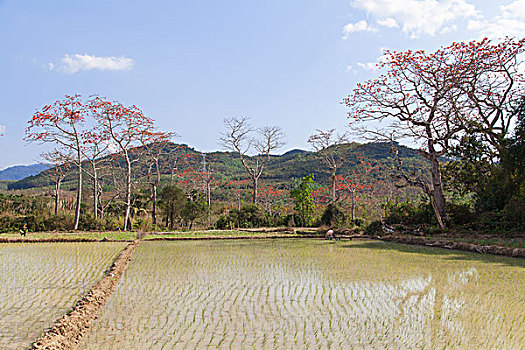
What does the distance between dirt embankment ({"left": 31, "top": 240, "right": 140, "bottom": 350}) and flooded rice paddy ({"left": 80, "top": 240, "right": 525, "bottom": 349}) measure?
0.14 meters

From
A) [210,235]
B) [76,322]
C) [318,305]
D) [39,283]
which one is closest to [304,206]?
[210,235]

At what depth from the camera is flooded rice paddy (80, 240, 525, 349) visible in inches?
169

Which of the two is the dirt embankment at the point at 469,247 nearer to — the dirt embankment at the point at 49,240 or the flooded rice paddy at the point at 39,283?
the flooded rice paddy at the point at 39,283

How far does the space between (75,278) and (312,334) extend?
5.79m

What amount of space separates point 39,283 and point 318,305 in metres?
5.50

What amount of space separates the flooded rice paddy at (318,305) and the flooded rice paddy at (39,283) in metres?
0.71

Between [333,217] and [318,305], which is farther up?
[333,217]

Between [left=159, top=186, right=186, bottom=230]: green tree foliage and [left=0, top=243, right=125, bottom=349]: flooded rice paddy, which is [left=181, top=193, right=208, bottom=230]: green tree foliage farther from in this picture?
[left=0, top=243, right=125, bottom=349]: flooded rice paddy

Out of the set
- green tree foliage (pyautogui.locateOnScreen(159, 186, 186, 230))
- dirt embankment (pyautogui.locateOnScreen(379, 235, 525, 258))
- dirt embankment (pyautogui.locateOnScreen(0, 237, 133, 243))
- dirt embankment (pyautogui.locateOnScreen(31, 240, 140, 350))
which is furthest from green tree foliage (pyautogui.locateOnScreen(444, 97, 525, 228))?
dirt embankment (pyautogui.locateOnScreen(0, 237, 133, 243))

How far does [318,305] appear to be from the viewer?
578cm

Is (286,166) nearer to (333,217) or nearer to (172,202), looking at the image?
(333,217)

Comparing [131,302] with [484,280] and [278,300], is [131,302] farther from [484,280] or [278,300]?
[484,280]

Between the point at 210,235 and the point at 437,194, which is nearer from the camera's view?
the point at 437,194

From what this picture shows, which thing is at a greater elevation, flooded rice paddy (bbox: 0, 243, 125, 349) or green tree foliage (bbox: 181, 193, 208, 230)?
green tree foliage (bbox: 181, 193, 208, 230)
